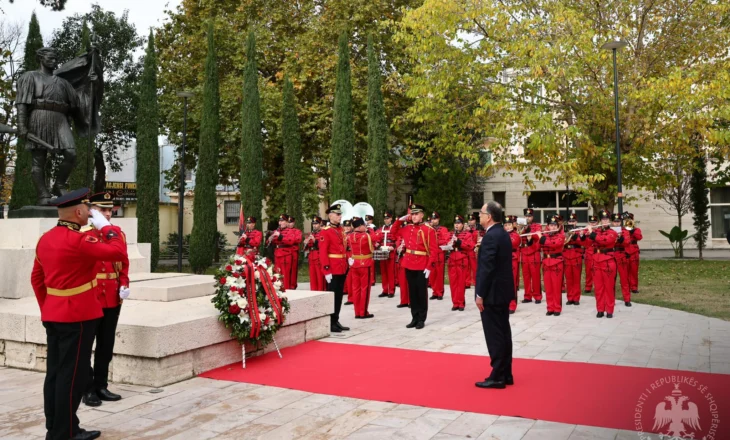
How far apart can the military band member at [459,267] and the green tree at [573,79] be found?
5.46 m

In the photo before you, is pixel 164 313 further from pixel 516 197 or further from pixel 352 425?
pixel 516 197

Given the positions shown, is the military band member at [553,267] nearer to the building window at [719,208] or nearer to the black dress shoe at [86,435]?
the black dress shoe at [86,435]

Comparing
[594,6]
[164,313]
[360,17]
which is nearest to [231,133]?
[360,17]

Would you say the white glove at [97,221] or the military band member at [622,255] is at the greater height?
the white glove at [97,221]

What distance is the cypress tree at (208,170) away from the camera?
73.6 ft

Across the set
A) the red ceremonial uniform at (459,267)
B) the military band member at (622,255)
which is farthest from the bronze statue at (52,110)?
the military band member at (622,255)

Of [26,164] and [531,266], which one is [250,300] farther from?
[26,164]

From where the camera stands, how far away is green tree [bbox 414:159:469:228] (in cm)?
2902

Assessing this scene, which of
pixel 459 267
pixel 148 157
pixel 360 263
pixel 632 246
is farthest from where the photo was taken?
pixel 148 157

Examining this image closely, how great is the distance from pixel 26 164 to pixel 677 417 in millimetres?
21191

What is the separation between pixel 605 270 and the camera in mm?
10641

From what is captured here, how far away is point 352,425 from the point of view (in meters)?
4.99

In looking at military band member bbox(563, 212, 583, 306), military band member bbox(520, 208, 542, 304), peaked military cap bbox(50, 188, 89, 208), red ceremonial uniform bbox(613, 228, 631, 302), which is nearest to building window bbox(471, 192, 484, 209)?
military band member bbox(520, 208, 542, 304)

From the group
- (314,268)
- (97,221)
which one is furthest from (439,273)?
(97,221)
